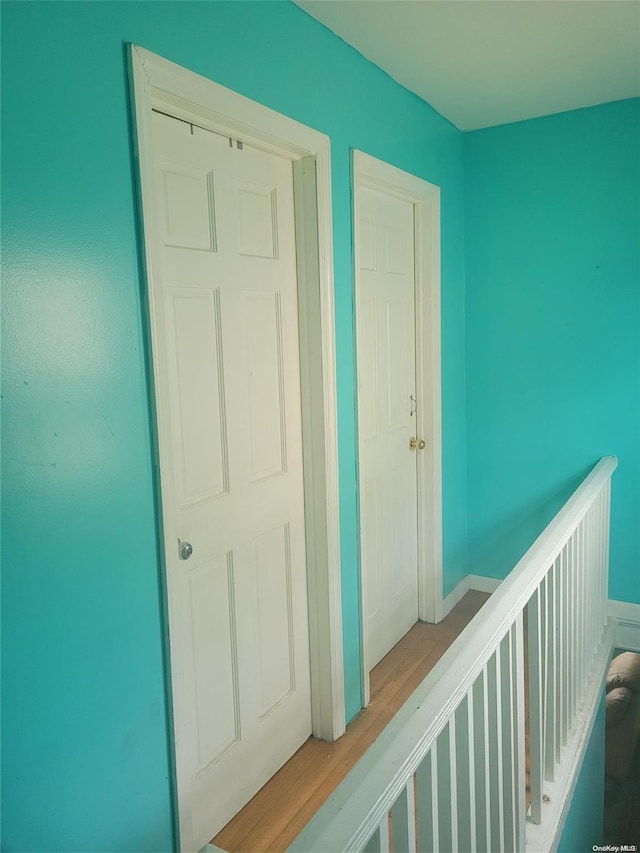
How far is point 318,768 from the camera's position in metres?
2.16

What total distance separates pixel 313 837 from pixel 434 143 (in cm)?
292

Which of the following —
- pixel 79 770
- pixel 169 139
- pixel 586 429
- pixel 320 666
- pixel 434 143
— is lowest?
pixel 320 666

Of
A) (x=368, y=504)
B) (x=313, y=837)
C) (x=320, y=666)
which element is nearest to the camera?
(x=313, y=837)

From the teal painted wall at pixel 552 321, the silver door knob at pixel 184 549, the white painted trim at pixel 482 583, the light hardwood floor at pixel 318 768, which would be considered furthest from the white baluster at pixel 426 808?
the white painted trim at pixel 482 583

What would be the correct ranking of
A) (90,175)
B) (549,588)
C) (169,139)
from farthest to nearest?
1. (549,588)
2. (169,139)
3. (90,175)

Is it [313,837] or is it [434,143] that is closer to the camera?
[313,837]

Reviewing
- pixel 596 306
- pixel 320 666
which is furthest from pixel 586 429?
pixel 320 666

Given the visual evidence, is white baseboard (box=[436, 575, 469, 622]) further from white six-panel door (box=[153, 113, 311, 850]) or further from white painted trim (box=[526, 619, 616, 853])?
white six-panel door (box=[153, 113, 311, 850])

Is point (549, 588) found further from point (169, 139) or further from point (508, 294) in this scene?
point (508, 294)

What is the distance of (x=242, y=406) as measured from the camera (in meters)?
1.93

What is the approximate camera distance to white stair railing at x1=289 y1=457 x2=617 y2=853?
908mm

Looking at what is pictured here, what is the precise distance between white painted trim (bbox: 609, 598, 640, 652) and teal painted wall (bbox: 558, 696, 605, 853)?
2.03 feet

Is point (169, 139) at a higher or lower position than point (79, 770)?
higher

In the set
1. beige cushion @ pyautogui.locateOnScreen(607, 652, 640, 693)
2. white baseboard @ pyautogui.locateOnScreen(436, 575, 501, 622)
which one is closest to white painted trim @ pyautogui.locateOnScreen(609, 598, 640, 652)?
beige cushion @ pyautogui.locateOnScreen(607, 652, 640, 693)
